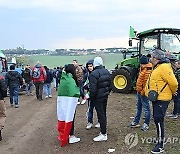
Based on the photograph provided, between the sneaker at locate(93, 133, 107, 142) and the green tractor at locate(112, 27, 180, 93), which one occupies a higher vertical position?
the green tractor at locate(112, 27, 180, 93)

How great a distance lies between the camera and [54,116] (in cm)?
1058

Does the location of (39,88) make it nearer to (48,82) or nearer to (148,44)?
(48,82)

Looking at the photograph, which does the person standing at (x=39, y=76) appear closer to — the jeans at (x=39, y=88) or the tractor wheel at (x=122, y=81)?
the jeans at (x=39, y=88)

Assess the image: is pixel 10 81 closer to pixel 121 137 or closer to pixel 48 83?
pixel 48 83

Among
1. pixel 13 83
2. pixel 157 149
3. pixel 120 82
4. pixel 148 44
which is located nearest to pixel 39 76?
pixel 13 83

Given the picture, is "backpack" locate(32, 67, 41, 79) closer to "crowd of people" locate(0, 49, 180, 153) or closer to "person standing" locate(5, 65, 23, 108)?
"person standing" locate(5, 65, 23, 108)

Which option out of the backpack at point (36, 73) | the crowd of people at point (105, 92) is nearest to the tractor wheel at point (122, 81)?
the backpack at point (36, 73)

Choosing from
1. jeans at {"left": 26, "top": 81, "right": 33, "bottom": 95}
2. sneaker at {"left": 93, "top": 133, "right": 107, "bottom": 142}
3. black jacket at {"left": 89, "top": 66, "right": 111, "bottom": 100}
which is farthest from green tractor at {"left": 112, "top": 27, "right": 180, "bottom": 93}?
sneaker at {"left": 93, "top": 133, "right": 107, "bottom": 142}

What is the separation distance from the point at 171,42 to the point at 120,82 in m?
3.25

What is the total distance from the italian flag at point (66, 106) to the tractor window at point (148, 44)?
7912mm

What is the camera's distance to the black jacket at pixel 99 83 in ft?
23.2

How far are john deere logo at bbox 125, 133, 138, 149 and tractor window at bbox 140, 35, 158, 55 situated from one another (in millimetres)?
7421

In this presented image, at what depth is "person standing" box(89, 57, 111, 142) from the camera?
279 inches

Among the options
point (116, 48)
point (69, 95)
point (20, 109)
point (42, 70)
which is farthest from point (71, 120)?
point (116, 48)
